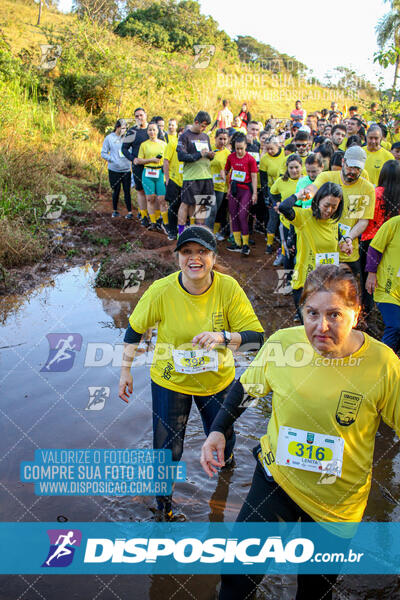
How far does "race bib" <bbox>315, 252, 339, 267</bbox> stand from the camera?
512cm

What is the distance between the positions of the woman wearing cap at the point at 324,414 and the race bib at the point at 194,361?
0.85m

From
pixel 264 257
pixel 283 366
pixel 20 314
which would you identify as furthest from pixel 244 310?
pixel 264 257

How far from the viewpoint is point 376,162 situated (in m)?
7.54

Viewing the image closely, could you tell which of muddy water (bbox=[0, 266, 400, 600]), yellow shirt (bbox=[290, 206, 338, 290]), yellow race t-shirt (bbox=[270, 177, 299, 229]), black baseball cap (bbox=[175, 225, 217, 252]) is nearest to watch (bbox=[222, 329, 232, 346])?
black baseball cap (bbox=[175, 225, 217, 252])

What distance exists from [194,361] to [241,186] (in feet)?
20.7

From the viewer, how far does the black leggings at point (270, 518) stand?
6.95 ft

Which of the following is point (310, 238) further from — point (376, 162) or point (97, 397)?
point (376, 162)

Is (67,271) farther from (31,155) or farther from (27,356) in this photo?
(31,155)

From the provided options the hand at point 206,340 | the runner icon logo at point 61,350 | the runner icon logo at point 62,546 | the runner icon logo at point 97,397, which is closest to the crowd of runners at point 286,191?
the hand at point 206,340

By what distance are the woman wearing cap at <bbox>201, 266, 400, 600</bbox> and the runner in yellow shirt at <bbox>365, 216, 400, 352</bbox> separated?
7.77 feet

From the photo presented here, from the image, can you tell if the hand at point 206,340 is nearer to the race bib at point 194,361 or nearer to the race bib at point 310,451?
the race bib at point 194,361

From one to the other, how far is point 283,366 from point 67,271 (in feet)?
22.9

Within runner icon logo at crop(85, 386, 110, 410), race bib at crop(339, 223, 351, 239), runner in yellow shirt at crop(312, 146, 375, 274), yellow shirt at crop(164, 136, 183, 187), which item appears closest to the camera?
runner icon logo at crop(85, 386, 110, 410)

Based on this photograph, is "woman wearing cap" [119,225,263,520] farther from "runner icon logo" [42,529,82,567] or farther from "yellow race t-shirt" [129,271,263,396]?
"runner icon logo" [42,529,82,567]
